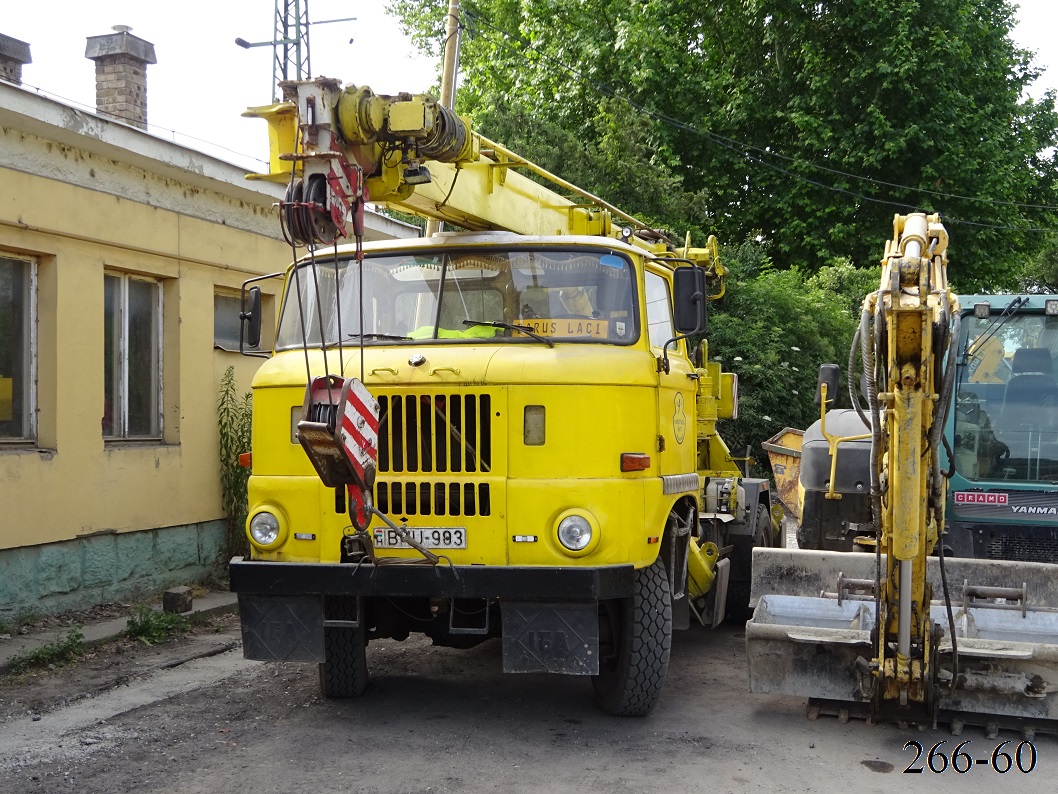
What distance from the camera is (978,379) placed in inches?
309

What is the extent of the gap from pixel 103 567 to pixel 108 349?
6.11ft

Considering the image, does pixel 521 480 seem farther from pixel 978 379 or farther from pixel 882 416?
pixel 978 379

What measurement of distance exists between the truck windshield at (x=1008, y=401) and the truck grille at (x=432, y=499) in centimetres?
368

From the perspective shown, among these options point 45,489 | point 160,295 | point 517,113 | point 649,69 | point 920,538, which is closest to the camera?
point 920,538

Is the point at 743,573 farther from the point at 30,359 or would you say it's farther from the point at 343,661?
the point at 30,359

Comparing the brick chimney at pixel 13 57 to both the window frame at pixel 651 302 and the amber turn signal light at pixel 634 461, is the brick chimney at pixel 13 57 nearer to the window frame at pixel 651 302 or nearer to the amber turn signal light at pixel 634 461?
the window frame at pixel 651 302

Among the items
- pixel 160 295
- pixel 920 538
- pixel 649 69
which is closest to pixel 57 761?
pixel 920 538

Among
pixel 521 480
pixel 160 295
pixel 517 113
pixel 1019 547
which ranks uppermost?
pixel 517 113

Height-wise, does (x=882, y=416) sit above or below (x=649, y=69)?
below

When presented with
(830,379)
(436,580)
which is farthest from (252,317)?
(830,379)

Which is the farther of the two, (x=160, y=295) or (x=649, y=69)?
(x=649, y=69)

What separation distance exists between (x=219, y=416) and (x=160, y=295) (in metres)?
1.27

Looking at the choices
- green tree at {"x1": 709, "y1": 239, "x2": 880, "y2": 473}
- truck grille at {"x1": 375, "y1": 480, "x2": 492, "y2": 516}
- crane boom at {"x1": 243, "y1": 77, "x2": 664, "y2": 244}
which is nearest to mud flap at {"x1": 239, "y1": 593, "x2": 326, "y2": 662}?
truck grille at {"x1": 375, "y1": 480, "x2": 492, "y2": 516}

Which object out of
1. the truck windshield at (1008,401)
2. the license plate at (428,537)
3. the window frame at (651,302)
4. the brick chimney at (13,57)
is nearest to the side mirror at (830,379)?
the truck windshield at (1008,401)
